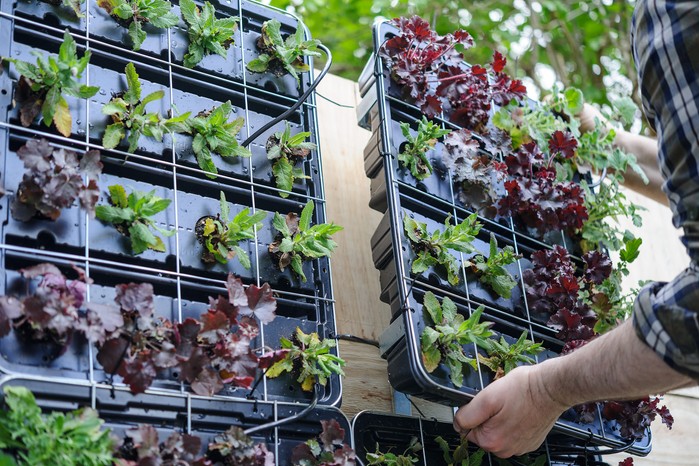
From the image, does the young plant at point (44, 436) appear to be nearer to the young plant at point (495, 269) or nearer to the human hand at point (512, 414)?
the human hand at point (512, 414)

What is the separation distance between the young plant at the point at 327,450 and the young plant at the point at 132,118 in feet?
1.63

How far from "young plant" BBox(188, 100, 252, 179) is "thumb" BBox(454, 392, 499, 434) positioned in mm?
536

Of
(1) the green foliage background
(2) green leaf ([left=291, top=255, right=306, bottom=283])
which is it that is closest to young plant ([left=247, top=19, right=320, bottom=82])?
(2) green leaf ([left=291, top=255, right=306, bottom=283])

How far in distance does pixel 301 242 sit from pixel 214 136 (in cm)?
22

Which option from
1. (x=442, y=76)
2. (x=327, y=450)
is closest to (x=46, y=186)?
(x=327, y=450)

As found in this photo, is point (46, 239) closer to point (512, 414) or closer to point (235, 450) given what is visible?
point (235, 450)

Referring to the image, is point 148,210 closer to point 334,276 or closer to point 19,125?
point 19,125

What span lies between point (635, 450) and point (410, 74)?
834 millimetres

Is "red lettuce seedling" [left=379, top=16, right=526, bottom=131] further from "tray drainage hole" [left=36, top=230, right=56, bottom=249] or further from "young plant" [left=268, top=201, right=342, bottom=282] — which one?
"tray drainage hole" [left=36, top=230, right=56, bottom=249]

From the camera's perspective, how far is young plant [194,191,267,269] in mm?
1283

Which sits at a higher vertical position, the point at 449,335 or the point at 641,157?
the point at 641,157

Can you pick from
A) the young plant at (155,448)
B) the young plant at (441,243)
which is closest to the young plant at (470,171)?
the young plant at (441,243)

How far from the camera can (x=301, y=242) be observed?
137cm

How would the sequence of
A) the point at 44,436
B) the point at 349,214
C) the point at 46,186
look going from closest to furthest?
the point at 44,436 → the point at 46,186 → the point at 349,214
